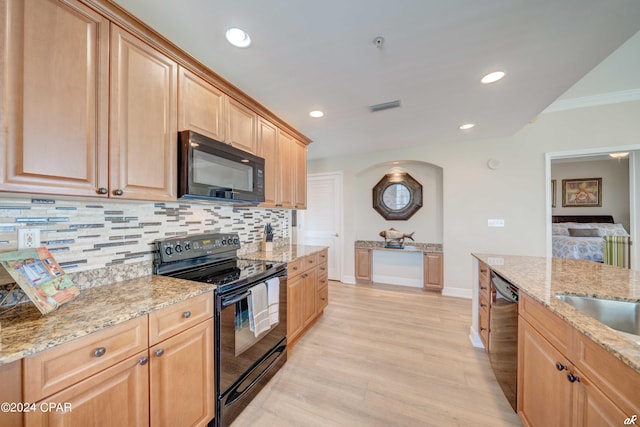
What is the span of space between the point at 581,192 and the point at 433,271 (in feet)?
17.4

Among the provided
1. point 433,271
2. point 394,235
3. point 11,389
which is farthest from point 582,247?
point 11,389

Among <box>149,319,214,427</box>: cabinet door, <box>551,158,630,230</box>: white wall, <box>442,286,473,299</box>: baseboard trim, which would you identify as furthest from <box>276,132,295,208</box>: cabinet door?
<box>551,158,630,230</box>: white wall

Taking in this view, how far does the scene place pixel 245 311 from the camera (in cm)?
155

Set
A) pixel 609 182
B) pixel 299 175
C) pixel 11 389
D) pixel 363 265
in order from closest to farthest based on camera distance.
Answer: pixel 11 389
pixel 299 175
pixel 363 265
pixel 609 182

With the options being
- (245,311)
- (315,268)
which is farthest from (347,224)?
(245,311)

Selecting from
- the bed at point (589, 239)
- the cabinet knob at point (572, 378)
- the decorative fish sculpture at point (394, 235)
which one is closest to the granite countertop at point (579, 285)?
the cabinet knob at point (572, 378)

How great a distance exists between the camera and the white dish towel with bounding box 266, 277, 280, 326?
1.78 metres

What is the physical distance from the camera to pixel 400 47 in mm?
1501

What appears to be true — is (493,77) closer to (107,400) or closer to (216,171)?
(216,171)

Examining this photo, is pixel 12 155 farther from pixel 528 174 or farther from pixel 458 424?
pixel 528 174

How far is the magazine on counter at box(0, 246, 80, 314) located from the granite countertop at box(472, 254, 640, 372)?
207 centimetres

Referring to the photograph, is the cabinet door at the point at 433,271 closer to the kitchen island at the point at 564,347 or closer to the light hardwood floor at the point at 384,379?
the light hardwood floor at the point at 384,379

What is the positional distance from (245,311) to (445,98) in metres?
2.57

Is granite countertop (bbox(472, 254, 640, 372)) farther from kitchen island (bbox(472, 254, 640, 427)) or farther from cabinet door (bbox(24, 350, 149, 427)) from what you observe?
cabinet door (bbox(24, 350, 149, 427))
